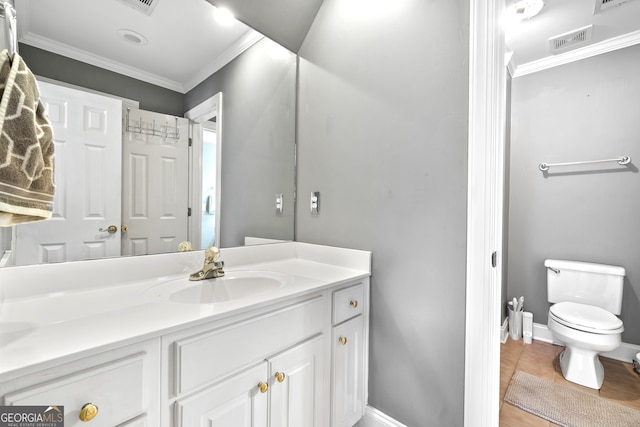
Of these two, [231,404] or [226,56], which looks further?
[226,56]

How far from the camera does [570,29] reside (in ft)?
6.61

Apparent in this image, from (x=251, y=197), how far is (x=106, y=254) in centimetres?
70

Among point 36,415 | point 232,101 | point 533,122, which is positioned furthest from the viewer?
point 533,122

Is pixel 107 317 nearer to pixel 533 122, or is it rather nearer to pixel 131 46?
pixel 131 46

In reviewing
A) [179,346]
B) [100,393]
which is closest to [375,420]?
[179,346]

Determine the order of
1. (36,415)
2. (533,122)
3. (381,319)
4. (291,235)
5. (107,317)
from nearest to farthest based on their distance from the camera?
(36,415) < (107,317) < (381,319) < (291,235) < (533,122)

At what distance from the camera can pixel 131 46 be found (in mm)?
1099

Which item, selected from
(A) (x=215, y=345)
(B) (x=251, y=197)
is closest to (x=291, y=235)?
(B) (x=251, y=197)

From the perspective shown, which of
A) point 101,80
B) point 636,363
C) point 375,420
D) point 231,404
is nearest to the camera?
point 231,404

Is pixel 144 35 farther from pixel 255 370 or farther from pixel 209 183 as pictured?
pixel 255 370

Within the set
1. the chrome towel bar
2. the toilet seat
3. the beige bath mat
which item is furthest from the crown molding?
the chrome towel bar

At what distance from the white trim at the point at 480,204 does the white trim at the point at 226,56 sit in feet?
3.40

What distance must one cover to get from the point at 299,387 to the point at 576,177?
2693 mm

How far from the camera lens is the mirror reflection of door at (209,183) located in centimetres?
135
